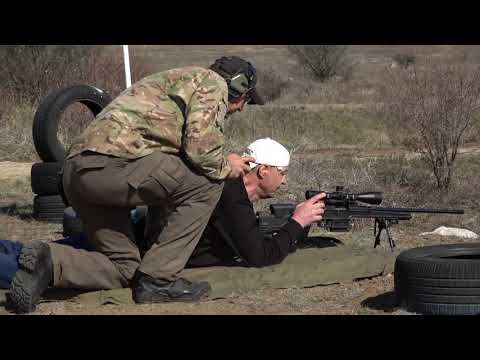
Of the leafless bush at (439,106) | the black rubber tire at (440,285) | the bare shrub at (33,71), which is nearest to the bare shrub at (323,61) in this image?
the bare shrub at (33,71)

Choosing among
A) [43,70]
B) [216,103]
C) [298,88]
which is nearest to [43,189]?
[216,103]

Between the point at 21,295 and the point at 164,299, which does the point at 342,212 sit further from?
the point at 21,295

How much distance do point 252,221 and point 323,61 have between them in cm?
2806

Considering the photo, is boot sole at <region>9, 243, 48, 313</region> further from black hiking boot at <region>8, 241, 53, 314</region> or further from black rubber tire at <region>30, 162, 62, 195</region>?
black rubber tire at <region>30, 162, 62, 195</region>

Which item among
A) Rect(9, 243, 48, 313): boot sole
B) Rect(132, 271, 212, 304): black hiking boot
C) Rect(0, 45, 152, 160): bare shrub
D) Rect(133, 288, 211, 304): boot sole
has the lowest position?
Rect(133, 288, 211, 304): boot sole

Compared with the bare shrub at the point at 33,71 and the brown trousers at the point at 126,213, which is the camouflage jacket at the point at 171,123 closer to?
the brown trousers at the point at 126,213

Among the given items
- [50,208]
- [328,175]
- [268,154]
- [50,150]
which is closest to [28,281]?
[268,154]

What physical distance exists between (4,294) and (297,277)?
1929 millimetres

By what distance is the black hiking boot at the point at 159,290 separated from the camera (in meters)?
5.64

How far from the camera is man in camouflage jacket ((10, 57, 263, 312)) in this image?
5.45m

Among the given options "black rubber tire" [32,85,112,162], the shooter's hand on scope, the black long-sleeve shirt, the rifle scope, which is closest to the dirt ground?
the black long-sleeve shirt

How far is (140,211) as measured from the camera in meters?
6.62

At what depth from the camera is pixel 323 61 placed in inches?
1319

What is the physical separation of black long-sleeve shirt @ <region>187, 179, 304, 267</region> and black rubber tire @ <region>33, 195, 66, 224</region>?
11.7ft
